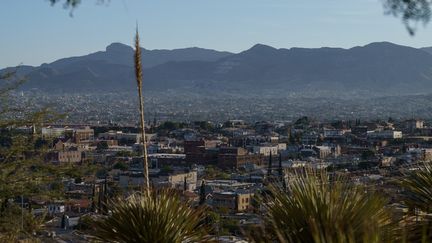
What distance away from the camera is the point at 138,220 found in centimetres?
433

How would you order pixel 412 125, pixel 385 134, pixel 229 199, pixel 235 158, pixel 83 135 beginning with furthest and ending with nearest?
pixel 412 125 < pixel 83 135 < pixel 385 134 < pixel 235 158 < pixel 229 199

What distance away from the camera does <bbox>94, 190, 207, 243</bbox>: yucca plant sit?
4.32 metres

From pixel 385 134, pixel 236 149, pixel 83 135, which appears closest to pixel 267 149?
pixel 236 149

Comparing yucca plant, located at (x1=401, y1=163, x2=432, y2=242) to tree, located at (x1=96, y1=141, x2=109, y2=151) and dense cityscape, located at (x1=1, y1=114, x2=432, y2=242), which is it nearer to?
dense cityscape, located at (x1=1, y1=114, x2=432, y2=242)

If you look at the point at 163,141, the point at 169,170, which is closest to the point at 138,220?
the point at 169,170

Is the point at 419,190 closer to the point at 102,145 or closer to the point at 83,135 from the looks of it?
the point at 102,145

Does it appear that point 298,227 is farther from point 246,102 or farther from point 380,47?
point 380,47

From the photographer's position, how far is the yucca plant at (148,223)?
4.32m

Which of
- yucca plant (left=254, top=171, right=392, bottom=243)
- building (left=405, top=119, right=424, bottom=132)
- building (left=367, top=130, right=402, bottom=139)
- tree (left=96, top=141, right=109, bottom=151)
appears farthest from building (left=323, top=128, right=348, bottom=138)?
yucca plant (left=254, top=171, right=392, bottom=243)

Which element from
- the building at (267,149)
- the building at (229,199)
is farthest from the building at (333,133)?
the building at (229,199)

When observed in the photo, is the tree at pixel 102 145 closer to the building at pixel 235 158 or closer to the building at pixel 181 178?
the building at pixel 235 158

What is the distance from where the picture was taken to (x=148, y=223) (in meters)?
4.32

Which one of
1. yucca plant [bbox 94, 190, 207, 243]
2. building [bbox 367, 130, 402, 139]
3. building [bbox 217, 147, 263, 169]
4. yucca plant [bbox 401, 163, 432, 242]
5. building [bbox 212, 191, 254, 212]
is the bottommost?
building [bbox 217, 147, 263, 169]

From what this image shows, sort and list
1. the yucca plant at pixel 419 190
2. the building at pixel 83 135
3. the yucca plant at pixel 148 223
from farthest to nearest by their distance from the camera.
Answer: the building at pixel 83 135 < the yucca plant at pixel 419 190 < the yucca plant at pixel 148 223
